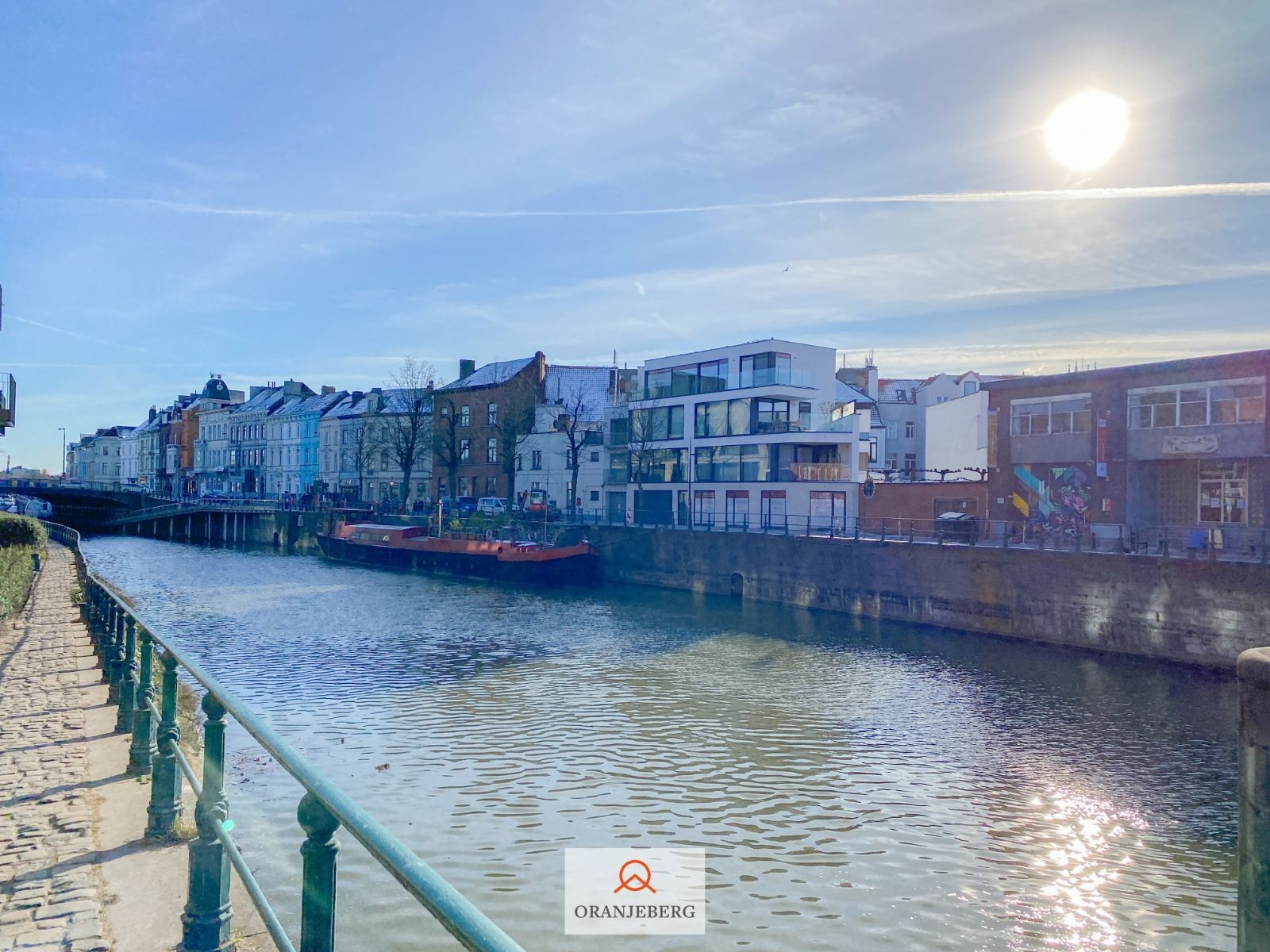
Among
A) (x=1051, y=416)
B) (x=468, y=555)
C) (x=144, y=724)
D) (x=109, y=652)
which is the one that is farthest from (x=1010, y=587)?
(x=144, y=724)

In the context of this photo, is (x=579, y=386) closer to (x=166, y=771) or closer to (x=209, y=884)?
(x=166, y=771)

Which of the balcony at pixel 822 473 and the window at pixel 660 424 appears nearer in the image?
the balcony at pixel 822 473

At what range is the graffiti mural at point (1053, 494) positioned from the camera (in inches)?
1316

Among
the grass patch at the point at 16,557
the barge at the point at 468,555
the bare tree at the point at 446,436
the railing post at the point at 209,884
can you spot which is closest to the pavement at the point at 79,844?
the railing post at the point at 209,884

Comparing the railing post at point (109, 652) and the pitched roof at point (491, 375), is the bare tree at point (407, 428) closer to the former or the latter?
the pitched roof at point (491, 375)

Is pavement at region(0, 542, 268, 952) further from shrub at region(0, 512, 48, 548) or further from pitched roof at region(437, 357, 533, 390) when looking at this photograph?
pitched roof at region(437, 357, 533, 390)

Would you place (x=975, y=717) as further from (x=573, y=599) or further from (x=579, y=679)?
(x=573, y=599)

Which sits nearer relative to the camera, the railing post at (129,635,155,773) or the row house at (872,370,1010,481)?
the railing post at (129,635,155,773)

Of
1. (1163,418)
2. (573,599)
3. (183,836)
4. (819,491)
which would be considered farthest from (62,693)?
(819,491)

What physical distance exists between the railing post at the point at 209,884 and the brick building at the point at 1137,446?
2927 cm

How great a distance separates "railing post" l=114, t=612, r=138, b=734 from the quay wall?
22.8 m

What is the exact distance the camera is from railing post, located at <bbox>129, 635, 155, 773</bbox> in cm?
702

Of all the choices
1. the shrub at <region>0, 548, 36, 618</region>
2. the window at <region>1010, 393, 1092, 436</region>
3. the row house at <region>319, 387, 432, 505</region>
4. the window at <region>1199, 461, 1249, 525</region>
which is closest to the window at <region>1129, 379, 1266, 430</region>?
the window at <region>1199, 461, 1249, 525</region>

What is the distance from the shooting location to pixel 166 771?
580 centimetres
